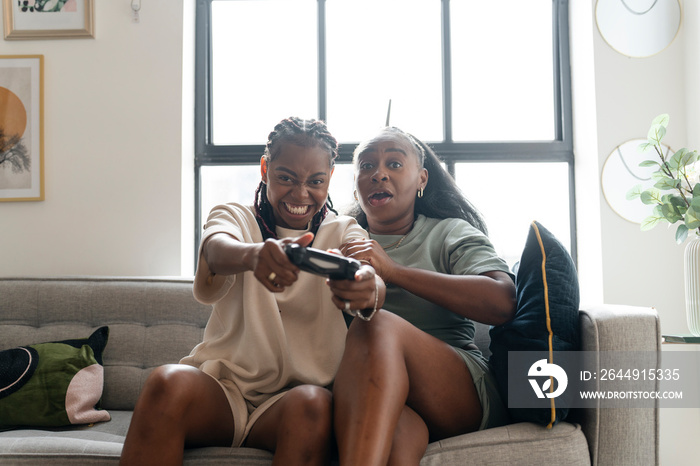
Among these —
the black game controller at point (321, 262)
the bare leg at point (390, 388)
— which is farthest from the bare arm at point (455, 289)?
the black game controller at point (321, 262)

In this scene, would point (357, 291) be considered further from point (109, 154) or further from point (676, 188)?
point (109, 154)

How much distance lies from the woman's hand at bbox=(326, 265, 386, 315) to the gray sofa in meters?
0.35

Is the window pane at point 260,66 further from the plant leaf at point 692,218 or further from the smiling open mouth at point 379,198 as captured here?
the plant leaf at point 692,218

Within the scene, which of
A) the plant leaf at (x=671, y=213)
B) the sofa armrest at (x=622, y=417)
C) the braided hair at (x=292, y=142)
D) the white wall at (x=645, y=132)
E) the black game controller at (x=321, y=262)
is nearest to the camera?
the black game controller at (x=321, y=262)

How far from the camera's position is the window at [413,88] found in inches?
105

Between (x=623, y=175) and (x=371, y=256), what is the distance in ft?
5.41

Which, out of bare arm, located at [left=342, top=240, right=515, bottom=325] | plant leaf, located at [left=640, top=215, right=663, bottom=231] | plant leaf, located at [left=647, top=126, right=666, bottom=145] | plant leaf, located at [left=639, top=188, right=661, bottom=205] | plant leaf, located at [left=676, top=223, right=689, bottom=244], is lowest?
bare arm, located at [left=342, top=240, right=515, bottom=325]

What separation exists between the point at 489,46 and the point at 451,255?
167cm

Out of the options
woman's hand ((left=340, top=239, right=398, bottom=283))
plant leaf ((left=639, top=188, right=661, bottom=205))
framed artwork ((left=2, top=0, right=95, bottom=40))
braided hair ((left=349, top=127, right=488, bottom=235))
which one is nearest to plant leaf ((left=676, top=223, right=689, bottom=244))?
plant leaf ((left=639, top=188, right=661, bottom=205))

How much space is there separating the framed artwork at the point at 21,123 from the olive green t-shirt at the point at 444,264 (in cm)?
178

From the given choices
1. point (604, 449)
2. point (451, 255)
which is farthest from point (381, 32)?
point (604, 449)

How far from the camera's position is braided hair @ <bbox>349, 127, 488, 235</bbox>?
1675mm

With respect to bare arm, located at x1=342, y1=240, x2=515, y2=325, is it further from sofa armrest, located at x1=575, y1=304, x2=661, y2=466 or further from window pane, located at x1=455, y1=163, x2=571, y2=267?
window pane, located at x1=455, y1=163, x2=571, y2=267

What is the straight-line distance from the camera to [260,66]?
277 cm
